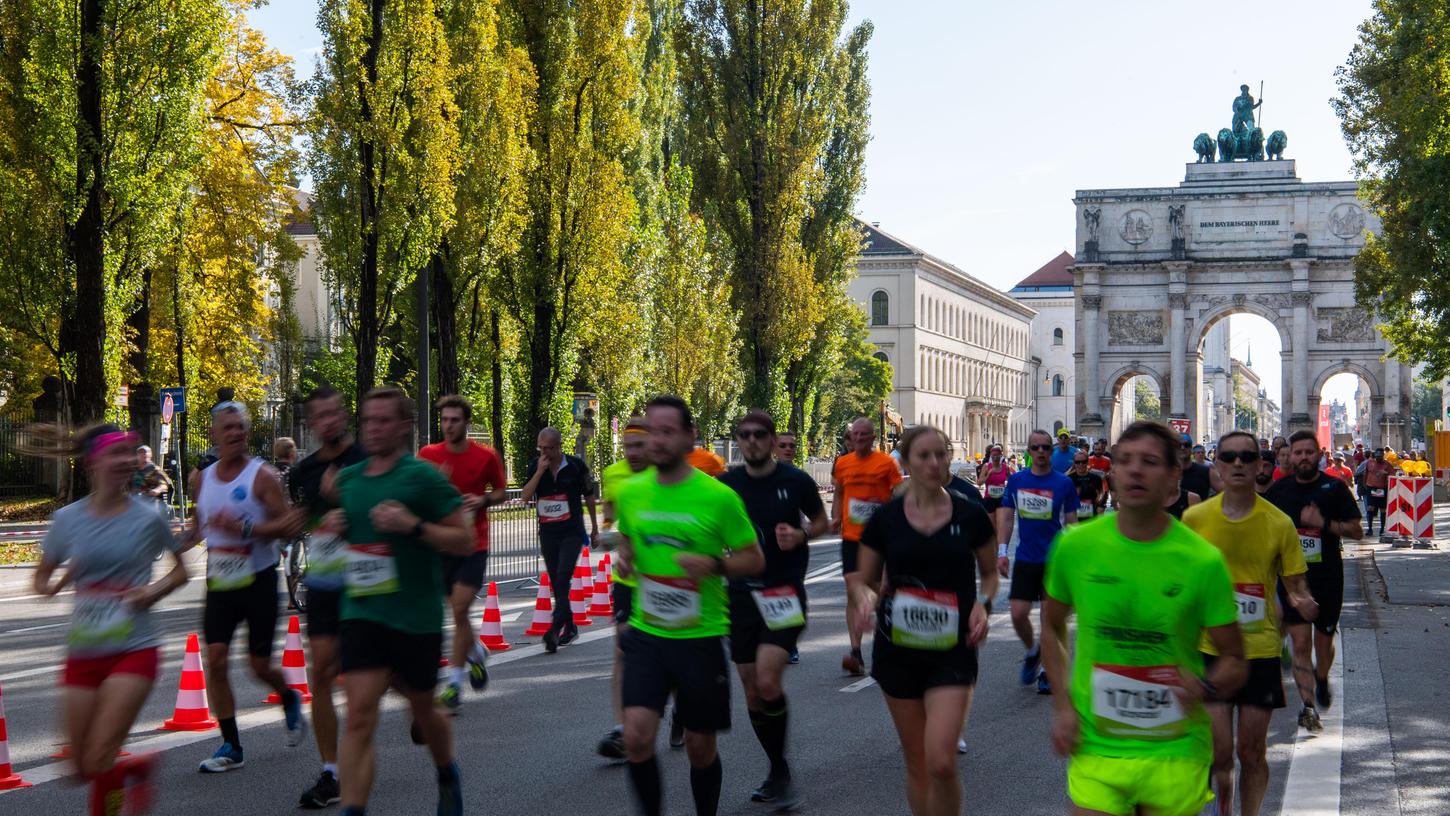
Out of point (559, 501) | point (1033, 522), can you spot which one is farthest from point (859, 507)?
point (559, 501)

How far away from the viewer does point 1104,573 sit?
471 centimetres

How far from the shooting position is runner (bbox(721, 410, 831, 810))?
7.87 metres

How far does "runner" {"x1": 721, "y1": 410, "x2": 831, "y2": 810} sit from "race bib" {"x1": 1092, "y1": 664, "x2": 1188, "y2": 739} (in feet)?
10.5

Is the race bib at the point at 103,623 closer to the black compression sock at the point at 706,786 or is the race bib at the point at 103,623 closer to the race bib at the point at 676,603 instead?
the race bib at the point at 676,603

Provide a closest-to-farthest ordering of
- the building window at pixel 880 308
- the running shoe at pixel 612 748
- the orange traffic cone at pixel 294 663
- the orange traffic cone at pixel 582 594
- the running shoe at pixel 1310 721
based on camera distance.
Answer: the running shoe at pixel 612 748
the running shoe at pixel 1310 721
the orange traffic cone at pixel 294 663
the orange traffic cone at pixel 582 594
the building window at pixel 880 308

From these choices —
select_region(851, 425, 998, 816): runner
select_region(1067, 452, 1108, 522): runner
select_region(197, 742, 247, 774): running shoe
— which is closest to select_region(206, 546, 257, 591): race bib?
select_region(197, 742, 247, 774): running shoe

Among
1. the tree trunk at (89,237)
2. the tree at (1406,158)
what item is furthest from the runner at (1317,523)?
the tree trunk at (89,237)

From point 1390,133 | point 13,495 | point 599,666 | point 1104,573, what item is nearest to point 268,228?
point 13,495

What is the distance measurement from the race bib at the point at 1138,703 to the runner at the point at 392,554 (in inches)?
107

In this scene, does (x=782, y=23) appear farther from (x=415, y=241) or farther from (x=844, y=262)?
(x=415, y=241)

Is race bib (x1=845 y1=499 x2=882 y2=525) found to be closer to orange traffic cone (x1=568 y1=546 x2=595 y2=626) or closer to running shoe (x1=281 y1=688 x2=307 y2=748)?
running shoe (x1=281 y1=688 x2=307 y2=748)

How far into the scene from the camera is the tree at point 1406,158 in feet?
85.3

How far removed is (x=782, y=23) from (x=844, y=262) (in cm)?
829

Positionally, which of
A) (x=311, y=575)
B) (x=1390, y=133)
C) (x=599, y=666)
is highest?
(x=1390, y=133)
